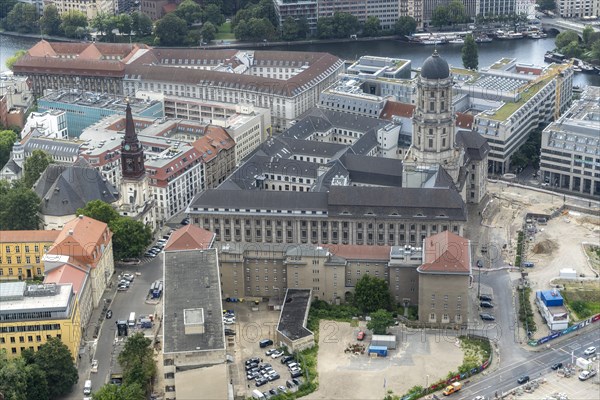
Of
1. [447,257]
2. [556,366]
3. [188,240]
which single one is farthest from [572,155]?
[188,240]

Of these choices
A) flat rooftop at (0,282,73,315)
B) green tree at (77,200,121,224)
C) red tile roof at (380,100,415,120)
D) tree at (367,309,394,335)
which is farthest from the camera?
red tile roof at (380,100,415,120)

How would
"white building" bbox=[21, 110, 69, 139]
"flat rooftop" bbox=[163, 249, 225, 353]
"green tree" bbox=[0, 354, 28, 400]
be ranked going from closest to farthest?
"flat rooftop" bbox=[163, 249, 225, 353] < "green tree" bbox=[0, 354, 28, 400] < "white building" bbox=[21, 110, 69, 139]

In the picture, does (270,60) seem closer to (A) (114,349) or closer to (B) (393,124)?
(B) (393,124)

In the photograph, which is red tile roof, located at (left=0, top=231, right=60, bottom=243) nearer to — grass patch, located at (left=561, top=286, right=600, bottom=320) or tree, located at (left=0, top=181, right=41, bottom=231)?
tree, located at (left=0, top=181, right=41, bottom=231)

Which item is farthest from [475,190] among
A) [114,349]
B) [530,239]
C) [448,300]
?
[114,349]

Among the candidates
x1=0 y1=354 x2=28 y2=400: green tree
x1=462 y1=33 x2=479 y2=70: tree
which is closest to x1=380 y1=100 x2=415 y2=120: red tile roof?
x1=462 y1=33 x2=479 y2=70: tree

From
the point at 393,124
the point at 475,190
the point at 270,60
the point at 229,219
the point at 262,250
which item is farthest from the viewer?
the point at 270,60
